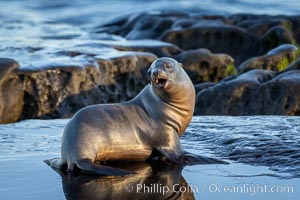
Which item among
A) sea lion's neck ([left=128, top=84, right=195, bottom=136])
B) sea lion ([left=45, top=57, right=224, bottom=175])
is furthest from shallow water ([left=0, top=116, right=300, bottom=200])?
sea lion's neck ([left=128, top=84, right=195, bottom=136])

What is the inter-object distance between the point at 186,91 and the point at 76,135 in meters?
0.97

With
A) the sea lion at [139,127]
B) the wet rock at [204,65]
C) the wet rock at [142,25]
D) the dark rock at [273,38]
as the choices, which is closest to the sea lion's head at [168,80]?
the sea lion at [139,127]

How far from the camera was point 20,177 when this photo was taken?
6.12m

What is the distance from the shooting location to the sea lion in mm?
6168

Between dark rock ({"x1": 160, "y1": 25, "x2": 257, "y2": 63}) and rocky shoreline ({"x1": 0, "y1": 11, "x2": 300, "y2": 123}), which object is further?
dark rock ({"x1": 160, "y1": 25, "x2": 257, "y2": 63})

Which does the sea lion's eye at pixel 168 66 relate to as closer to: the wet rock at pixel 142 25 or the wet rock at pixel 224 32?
the wet rock at pixel 224 32

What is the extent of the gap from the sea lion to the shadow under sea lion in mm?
103

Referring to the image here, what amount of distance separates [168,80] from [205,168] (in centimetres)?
73

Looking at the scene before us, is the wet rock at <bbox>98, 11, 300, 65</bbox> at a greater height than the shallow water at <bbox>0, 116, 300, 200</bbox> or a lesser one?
lesser

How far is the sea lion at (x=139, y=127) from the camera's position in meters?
6.17

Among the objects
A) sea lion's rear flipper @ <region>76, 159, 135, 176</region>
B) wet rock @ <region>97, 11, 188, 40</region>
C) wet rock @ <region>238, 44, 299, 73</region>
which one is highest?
sea lion's rear flipper @ <region>76, 159, 135, 176</region>

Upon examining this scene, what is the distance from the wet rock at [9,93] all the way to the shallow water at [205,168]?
2.89 metres

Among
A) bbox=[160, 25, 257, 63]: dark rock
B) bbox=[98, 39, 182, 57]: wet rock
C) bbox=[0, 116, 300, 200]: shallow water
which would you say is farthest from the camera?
bbox=[160, 25, 257, 63]: dark rock

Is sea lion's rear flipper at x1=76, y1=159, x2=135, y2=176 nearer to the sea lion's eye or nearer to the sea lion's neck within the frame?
the sea lion's neck
